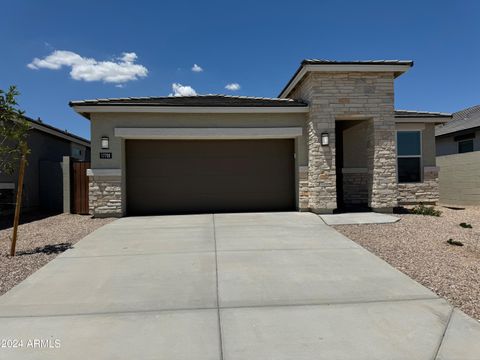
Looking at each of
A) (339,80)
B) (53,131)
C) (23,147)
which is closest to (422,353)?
(23,147)

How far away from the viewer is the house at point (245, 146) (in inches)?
440

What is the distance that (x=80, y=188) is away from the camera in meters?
12.9

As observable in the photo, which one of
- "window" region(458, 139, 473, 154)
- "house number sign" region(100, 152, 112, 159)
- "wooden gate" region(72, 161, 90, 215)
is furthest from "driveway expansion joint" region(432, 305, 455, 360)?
"window" region(458, 139, 473, 154)

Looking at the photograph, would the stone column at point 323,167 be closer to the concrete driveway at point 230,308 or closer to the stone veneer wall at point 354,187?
the stone veneer wall at point 354,187

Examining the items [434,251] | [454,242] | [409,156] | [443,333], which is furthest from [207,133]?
[443,333]

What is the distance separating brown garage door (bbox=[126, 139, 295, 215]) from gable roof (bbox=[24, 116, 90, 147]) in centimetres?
449

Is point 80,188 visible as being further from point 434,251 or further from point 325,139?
point 434,251

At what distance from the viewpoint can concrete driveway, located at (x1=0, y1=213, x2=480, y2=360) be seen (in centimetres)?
338

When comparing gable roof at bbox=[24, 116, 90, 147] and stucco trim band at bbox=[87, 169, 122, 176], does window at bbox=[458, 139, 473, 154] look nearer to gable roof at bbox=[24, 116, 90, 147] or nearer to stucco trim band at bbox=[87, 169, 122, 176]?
stucco trim band at bbox=[87, 169, 122, 176]

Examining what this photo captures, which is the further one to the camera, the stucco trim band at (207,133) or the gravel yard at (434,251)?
the stucco trim band at (207,133)

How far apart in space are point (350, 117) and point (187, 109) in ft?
17.0

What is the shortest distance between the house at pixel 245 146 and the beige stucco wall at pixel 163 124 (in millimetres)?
31

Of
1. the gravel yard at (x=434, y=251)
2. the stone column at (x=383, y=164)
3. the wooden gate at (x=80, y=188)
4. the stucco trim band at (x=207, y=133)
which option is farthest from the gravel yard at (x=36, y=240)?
the stone column at (x=383, y=164)

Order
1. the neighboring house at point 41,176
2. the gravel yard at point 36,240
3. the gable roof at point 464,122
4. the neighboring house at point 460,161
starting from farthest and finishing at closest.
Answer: the gable roof at point 464,122 < the neighboring house at point 460,161 < the neighboring house at point 41,176 < the gravel yard at point 36,240
